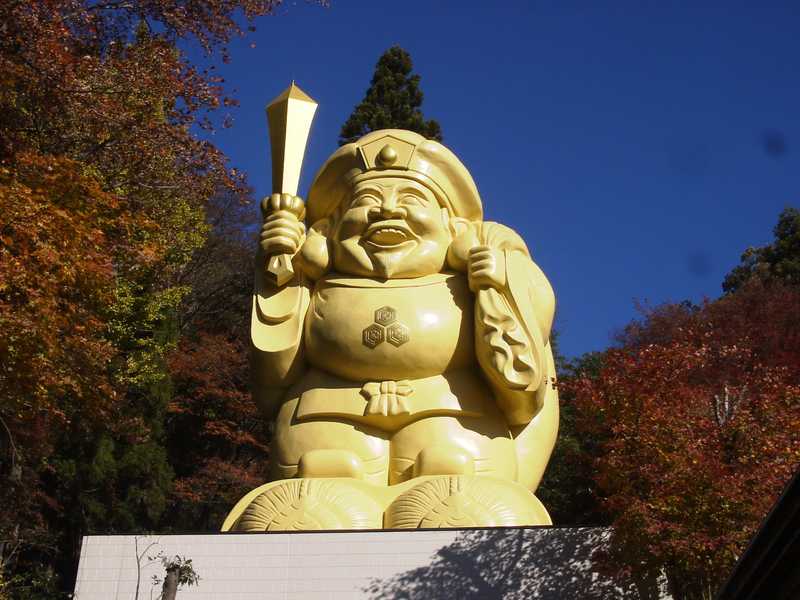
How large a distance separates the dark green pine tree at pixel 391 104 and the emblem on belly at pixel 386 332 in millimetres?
11936

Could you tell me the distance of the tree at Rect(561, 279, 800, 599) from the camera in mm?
6047

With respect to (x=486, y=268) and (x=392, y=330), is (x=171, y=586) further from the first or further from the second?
(x=486, y=268)

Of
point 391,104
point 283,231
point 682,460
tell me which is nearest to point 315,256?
point 283,231

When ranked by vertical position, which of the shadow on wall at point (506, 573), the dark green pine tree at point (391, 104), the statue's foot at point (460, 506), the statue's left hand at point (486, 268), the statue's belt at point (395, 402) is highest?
the dark green pine tree at point (391, 104)

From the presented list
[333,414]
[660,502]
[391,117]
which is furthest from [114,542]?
[391,117]

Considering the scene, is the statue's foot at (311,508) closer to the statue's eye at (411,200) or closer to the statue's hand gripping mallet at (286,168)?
the statue's hand gripping mallet at (286,168)

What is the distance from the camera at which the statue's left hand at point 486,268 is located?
819cm

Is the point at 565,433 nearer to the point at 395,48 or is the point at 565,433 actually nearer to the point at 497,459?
the point at 497,459

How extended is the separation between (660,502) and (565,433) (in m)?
9.18

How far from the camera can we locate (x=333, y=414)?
26.5 ft

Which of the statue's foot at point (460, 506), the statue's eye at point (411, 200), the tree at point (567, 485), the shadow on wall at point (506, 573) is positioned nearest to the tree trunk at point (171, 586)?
the shadow on wall at point (506, 573)

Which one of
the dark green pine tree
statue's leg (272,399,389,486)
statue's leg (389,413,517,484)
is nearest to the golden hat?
statue's leg (389,413,517,484)

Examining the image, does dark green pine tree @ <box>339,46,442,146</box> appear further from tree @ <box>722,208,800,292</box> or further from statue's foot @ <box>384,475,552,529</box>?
statue's foot @ <box>384,475,552,529</box>

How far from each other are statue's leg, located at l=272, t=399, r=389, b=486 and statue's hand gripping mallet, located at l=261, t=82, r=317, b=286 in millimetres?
1546
